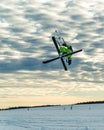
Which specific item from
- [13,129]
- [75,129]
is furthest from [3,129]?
[75,129]

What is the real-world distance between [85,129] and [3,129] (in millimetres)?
28294

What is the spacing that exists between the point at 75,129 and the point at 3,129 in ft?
81.7

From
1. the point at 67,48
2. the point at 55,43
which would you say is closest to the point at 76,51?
the point at 67,48

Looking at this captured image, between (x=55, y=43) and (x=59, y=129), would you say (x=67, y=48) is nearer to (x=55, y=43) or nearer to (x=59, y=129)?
(x=55, y=43)

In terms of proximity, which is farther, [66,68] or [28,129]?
[28,129]

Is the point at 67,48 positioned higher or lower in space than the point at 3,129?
higher

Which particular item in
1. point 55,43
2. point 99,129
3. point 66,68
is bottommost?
point 99,129

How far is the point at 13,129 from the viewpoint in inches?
5950

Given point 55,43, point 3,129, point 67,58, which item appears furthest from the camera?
point 3,129

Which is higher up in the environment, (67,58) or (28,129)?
(67,58)

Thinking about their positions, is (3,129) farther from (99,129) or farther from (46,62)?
(46,62)

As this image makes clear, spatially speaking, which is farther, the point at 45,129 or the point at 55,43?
the point at 45,129

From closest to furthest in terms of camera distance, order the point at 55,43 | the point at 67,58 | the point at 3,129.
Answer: the point at 67,58, the point at 55,43, the point at 3,129

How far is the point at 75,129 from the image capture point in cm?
15262
